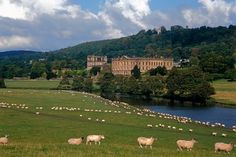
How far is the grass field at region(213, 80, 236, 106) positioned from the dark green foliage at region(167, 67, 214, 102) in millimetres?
4258

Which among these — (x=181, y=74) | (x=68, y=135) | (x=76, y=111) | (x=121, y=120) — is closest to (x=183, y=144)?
(x=68, y=135)

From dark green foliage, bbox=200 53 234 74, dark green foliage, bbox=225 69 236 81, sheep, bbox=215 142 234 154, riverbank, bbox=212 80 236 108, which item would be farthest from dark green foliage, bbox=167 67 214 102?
sheep, bbox=215 142 234 154

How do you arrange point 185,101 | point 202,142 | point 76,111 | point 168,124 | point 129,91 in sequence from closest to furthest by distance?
point 202,142, point 168,124, point 76,111, point 185,101, point 129,91

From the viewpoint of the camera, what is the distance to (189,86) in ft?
445

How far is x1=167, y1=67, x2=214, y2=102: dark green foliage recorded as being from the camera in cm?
13188

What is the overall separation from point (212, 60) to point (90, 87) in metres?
48.5

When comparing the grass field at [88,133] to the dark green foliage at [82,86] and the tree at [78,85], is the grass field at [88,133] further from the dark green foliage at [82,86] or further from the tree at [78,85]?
the tree at [78,85]

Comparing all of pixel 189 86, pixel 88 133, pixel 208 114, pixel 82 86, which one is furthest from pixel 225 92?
pixel 88 133

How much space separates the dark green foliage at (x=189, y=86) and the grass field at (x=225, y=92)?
4.26m

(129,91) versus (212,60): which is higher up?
(212,60)

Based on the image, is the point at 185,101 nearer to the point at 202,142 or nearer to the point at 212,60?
the point at 212,60

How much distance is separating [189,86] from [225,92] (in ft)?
46.6

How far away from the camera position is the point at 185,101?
438ft

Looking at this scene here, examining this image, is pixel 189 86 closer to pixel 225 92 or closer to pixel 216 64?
pixel 225 92
